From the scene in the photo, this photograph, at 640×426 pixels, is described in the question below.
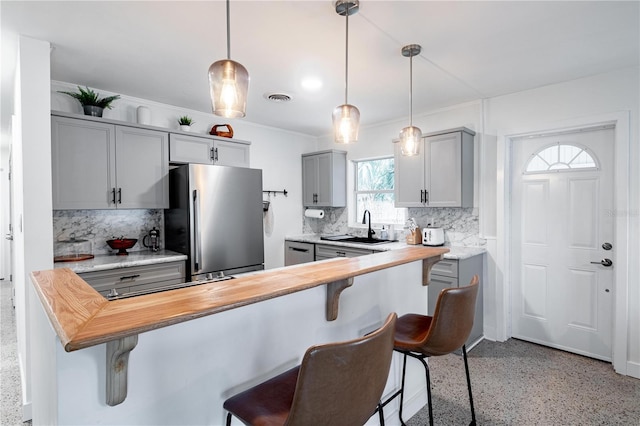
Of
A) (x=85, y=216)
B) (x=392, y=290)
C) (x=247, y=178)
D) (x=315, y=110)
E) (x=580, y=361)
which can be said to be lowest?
(x=580, y=361)

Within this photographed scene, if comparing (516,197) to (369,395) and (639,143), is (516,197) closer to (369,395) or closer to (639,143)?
(639,143)

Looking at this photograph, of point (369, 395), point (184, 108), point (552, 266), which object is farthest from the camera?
point (184, 108)

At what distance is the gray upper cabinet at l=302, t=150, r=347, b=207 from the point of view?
469cm

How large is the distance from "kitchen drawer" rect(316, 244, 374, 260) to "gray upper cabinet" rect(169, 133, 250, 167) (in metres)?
1.37

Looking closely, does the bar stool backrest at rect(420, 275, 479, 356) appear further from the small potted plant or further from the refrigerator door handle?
the small potted plant

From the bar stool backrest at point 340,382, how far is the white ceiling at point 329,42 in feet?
5.80

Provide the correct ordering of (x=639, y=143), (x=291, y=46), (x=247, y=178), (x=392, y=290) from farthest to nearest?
(x=247, y=178) → (x=639, y=143) → (x=291, y=46) → (x=392, y=290)

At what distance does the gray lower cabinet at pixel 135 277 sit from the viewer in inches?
105

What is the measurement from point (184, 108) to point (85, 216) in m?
1.50

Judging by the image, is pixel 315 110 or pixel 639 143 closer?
pixel 639 143

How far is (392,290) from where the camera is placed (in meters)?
2.11

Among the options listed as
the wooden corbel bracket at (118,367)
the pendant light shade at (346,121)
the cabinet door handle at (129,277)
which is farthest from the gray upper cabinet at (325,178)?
the wooden corbel bracket at (118,367)

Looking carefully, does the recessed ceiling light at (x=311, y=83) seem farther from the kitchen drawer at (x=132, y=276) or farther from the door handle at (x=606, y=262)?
the door handle at (x=606, y=262)

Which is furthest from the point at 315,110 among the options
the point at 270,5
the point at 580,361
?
the point at 580,361
